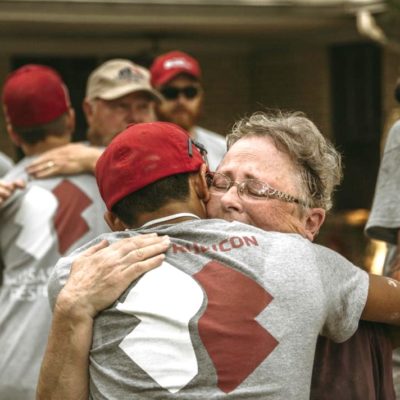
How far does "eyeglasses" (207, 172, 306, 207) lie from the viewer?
9.49 ft

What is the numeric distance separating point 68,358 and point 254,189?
669 millimetres

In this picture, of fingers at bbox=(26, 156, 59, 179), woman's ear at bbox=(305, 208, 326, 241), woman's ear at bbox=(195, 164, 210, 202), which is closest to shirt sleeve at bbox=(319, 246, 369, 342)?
woman's ear at bbox=(305, 208, 326, 241)

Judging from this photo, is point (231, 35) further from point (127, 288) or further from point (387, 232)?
point (127, 288)

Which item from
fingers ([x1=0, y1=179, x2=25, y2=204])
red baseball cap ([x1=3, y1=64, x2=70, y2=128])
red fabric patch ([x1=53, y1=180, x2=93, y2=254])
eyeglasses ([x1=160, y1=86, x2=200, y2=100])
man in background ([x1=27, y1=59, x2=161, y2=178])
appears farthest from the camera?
eyeglasses ([x1=160, y1=86, x2=200, y2=100])

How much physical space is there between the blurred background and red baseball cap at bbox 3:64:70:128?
3956 mm

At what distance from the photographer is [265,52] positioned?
1229 centimetres

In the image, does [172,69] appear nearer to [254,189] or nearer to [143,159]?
[254,189]

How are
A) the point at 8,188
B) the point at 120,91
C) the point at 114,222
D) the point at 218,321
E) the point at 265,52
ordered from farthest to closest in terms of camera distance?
1. the point at 265,52
2. the point at 120,91
3. the point at 8,188
4. the point at 114,222
5. the point at 218,321

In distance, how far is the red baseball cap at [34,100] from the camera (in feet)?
16.3

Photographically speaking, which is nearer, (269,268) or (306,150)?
(269,268)

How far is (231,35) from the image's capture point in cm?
1109

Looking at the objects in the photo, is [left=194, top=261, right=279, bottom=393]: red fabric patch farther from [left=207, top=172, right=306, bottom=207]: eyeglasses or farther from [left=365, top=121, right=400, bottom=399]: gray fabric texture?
[left=365, top=121, right=400, bottom=399]: gray fabric texture

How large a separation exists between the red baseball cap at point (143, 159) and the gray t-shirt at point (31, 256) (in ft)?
6.40

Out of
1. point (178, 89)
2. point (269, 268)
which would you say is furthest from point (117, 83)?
point (269, 268)
